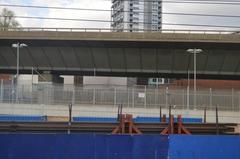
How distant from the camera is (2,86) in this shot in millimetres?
47125

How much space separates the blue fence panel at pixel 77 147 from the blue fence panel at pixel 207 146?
2.16 ft

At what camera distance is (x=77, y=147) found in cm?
1515

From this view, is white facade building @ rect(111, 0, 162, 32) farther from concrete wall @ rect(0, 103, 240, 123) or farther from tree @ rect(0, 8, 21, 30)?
tree @ rect(0, 8, 21, 30)

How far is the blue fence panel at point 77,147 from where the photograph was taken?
49.3 feet

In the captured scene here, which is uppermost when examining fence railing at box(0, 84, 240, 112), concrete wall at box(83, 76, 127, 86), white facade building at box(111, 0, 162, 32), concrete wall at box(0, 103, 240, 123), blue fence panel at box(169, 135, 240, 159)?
white facade building at box(111, 0, 162, 32)

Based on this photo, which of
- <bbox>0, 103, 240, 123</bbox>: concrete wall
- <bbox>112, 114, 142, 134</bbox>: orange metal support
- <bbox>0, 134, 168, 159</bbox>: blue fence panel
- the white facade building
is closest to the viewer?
<bbox>0, 134, 168, 159</bbox>: blue fence panel

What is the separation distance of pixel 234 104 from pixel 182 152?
35.8 meters

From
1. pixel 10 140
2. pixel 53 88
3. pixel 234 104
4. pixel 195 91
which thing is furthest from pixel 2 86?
pixel 10 140

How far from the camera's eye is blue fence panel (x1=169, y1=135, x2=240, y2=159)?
51.0ft

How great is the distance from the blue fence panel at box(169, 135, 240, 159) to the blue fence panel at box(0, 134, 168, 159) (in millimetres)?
659

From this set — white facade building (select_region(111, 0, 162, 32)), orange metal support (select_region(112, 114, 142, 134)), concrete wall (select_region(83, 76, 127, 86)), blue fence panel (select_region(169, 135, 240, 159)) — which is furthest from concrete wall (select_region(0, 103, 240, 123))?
concrete wall (select_region(83, 76, 127, 86))

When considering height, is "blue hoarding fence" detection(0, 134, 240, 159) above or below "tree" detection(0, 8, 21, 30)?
below

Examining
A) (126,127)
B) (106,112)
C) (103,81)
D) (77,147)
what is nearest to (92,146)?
(77,147)

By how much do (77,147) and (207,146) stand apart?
4386mm
